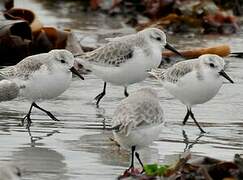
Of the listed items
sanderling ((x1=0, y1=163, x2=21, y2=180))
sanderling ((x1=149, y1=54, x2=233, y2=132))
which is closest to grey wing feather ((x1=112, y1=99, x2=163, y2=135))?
sanderling ((x1=0, y1=163, x2=21, y2=180))

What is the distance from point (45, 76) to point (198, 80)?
153 cm

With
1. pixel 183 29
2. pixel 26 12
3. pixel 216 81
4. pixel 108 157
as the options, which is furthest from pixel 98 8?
pixel 108 157

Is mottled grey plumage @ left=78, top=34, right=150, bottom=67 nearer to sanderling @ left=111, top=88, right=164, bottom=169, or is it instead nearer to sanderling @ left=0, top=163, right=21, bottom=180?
sanderling @ left=111, top=88, right=164, bottom=169

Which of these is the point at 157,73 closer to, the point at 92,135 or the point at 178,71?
the point at 178,71

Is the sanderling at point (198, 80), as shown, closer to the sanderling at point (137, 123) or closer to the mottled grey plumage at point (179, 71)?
the mottled grey plumage at point (179, 71)

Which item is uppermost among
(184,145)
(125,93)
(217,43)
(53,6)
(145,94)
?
(145,94)

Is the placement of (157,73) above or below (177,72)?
below

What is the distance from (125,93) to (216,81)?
1479 mm

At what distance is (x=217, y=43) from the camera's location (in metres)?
13.0

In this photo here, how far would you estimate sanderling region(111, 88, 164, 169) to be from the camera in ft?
21.0

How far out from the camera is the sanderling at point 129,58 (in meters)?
9.34

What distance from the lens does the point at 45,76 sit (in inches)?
335

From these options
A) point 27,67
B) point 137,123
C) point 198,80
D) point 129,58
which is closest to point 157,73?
point 129,58

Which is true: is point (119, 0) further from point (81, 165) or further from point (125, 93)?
point (81, 165)
